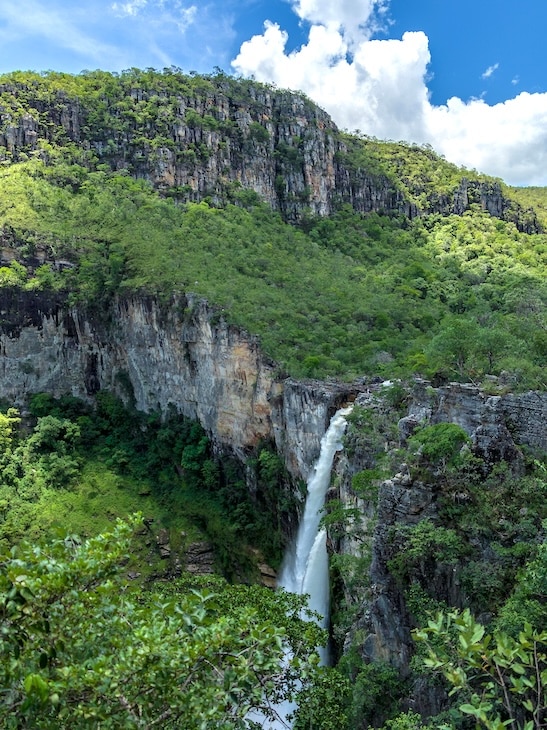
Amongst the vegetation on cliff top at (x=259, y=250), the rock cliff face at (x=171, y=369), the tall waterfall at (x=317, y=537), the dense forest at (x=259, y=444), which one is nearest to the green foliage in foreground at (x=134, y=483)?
the dense forest at (x=259, y=444)

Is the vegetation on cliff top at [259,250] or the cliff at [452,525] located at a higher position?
the vegetation on cliff top at [259,250]

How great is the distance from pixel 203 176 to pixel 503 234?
27.0 meters

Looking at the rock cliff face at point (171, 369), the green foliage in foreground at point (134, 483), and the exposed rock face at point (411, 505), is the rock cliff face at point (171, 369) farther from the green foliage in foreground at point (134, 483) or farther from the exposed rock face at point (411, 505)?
the exposed rock face at point (411, 505)

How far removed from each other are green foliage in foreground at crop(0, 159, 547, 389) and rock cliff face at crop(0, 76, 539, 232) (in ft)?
8.49

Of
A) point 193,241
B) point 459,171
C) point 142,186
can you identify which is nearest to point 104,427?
point 193,241

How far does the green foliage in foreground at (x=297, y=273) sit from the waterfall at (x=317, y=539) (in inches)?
146

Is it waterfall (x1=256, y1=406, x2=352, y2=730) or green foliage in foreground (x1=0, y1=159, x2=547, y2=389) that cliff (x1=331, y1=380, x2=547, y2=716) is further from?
waterfall (x1=256, y1=406, x2=352, y2=730)

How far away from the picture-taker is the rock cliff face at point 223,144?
42.4m

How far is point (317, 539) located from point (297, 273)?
63.8 ft

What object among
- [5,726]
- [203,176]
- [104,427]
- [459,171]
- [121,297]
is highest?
[459,171]

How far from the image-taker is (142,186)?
41469mm

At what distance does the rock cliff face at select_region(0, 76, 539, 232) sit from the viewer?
4238cm

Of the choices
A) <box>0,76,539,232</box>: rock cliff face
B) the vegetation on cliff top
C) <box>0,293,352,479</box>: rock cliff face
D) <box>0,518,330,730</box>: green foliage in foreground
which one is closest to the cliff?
the vegetation on cliff top

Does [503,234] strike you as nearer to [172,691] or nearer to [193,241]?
[193,241]
